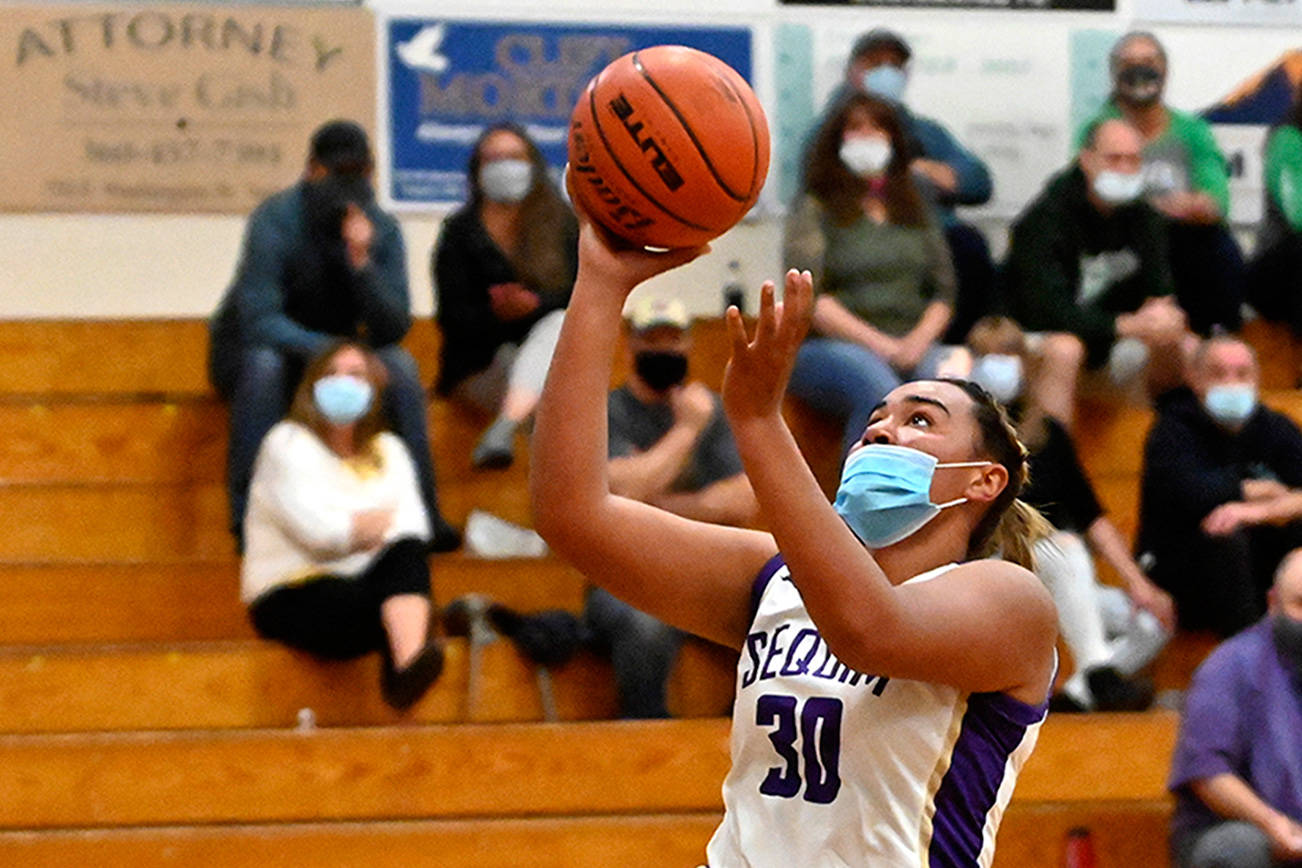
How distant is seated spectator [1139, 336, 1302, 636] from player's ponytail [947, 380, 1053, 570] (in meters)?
2.79

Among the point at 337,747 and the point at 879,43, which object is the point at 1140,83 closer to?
the point at 879,43

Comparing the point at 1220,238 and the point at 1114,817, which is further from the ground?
the point at 1220,238

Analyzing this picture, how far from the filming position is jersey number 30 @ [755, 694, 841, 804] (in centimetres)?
216

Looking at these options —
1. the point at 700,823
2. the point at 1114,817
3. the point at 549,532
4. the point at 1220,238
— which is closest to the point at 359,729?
the point at 700,823

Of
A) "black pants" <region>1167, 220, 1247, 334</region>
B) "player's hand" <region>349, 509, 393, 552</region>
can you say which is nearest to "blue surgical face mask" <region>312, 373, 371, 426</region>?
"player's hand" <region>349, 509, 393, 552</region>

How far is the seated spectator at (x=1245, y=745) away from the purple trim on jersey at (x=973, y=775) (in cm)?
215

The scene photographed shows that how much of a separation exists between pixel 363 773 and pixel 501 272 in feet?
5.38

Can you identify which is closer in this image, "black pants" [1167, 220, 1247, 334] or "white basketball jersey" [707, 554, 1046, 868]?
"white basketball jersey" [707, 554, 1046, 868]

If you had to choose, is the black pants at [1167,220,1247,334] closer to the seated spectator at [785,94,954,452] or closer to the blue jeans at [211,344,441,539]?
the seated spectator at [785,94,954,452]

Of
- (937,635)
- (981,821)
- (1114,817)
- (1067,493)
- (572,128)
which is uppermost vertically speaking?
(572,128)

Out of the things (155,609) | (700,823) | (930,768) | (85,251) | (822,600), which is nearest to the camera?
(822,600)

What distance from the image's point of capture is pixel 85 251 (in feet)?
21.9

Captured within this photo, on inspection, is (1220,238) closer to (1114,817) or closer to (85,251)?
(1114,817)

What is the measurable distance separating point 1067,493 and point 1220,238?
1451 millimetres
